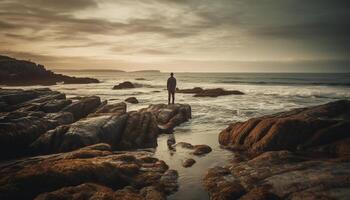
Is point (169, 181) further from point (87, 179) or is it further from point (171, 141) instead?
point (171, 141)

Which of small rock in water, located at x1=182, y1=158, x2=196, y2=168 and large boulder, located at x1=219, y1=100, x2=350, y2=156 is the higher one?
large boulder, located at x1=219, y1=100, x2=350, y2=156

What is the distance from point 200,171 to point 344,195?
4105 mm

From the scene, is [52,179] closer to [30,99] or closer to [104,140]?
[104,140]

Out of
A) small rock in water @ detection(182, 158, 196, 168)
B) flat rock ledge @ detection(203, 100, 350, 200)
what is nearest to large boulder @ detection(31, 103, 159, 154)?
small rock in water @ detection(182, 158, 196, 168)

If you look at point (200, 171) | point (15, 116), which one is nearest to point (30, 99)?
point (15, 116)

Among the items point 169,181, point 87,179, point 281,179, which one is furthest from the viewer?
point 169,181

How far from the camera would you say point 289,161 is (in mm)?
7594

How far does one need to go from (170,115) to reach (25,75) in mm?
66980

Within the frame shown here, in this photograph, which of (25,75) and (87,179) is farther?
(25,75)

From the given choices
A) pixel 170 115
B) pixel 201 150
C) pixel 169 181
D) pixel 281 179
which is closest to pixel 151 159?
pixel 169 181

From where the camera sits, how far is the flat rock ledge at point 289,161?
577 cm

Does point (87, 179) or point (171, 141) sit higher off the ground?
point (87, 179)

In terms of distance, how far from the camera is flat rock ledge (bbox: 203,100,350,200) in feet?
18.9

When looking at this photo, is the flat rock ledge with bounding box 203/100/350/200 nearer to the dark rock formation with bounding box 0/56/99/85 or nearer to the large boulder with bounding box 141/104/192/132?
the large boulder with bounding box 141/104/192/132
